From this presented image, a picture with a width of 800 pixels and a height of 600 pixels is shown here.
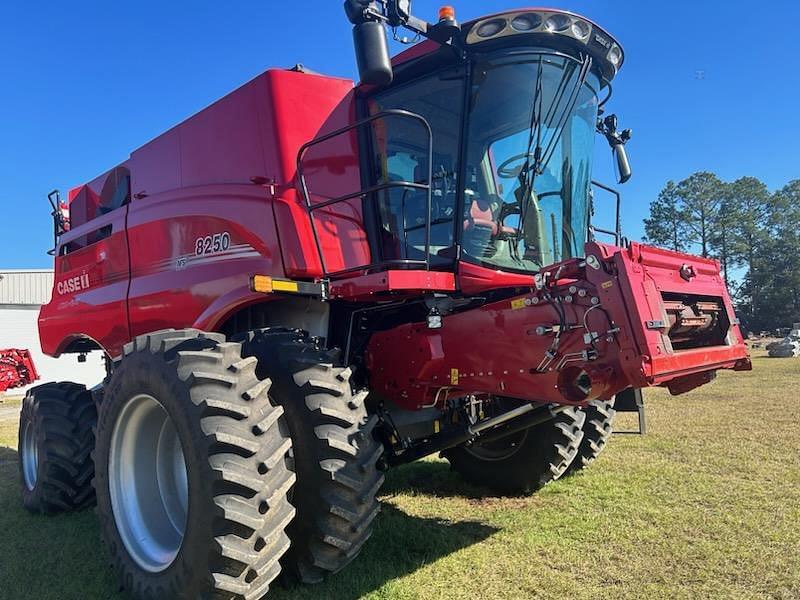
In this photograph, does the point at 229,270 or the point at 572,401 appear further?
the point at 229,270

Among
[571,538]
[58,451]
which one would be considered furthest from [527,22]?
[58,451]

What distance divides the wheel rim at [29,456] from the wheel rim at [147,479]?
235cm

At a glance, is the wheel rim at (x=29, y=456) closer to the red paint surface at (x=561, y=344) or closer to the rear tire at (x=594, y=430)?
the red paint surface at (x=561, y=344)

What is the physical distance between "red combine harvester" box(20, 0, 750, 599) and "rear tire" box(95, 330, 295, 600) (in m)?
0.01

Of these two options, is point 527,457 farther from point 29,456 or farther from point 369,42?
point 29,456

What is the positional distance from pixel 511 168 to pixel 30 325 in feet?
90.3

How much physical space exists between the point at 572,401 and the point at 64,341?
5219 mm

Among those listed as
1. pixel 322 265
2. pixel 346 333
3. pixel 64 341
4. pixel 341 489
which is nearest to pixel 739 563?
pixel 341 489

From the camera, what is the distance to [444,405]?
418 cm

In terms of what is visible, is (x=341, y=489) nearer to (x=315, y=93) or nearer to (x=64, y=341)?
(x=315, y=93)

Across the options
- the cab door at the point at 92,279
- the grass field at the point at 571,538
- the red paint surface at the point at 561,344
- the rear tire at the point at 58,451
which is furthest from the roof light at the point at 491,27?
the rear tire at the point at 58,451

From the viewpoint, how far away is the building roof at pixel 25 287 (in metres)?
26.2

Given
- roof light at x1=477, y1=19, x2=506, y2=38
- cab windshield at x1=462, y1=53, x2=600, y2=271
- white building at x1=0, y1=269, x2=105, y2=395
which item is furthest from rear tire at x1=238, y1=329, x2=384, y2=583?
white building at x1=0, y1=269, x2=105, y2=395

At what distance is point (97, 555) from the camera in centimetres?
420
